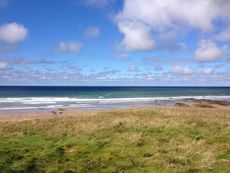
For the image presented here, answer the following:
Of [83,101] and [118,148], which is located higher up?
[83,101]

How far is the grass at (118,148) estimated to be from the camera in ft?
42.2

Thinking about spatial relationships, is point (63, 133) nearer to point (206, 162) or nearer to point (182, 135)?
point (182, 135)

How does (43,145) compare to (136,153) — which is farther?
(43,145)

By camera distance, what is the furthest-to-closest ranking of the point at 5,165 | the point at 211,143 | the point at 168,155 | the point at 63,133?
the point at 63,133 < the point at 211,143 < the point at 168,155 < the point at 5,165

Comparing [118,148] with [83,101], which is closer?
[118,148]

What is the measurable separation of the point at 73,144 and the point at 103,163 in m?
3.85

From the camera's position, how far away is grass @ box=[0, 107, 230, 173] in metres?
12.9

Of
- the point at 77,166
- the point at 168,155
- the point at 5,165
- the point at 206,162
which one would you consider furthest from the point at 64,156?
the point at 206,162

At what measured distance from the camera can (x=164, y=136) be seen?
1817 cm

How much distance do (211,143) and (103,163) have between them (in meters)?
6.45

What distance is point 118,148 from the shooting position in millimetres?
15625

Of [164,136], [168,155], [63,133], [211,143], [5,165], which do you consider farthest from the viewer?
[63,133]

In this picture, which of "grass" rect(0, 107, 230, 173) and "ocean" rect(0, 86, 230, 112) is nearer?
"grass" rect(0, 107, 230, 173)

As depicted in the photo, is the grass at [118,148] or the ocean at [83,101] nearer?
the grass at [118,148]
